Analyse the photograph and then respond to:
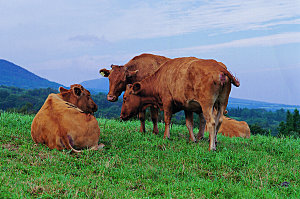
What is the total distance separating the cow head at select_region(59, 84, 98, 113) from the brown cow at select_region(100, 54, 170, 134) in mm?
1210

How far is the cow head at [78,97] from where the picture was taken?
8.92m

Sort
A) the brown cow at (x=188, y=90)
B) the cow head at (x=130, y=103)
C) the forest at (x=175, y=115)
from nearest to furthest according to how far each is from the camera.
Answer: the brown cow at (x=188, y=90), the cow head at (x=130, y=103), the forest at (x=175, y=115)

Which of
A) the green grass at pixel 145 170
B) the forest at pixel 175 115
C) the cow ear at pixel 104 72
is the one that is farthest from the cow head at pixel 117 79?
the forest at pixel 175 115

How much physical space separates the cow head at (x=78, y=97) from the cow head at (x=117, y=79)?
3.97ft

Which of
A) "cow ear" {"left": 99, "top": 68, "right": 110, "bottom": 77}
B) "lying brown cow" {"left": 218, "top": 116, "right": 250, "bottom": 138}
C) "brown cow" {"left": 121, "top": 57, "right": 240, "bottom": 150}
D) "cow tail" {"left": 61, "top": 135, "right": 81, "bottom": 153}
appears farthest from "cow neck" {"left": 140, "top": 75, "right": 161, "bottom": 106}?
"lying brown cow" {"left": 218, "top": 116, "right": 250, "bottom": 138}

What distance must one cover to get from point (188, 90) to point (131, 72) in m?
2.91

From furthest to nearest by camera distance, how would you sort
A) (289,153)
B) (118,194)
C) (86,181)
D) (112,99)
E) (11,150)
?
(112,99) → (289,153) → (11,150) → (86,181) → (118,194)

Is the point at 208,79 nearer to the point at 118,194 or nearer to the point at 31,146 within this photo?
the point at 118,194

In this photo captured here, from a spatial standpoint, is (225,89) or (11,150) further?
(225,89)

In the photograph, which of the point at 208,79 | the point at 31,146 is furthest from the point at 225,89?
the point at 31,146

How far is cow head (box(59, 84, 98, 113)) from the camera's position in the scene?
29.3 feet

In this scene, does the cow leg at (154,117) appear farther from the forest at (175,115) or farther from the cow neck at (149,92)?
the forest at (175,115)

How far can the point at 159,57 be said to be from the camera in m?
10.9

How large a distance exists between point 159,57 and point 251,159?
497cm
